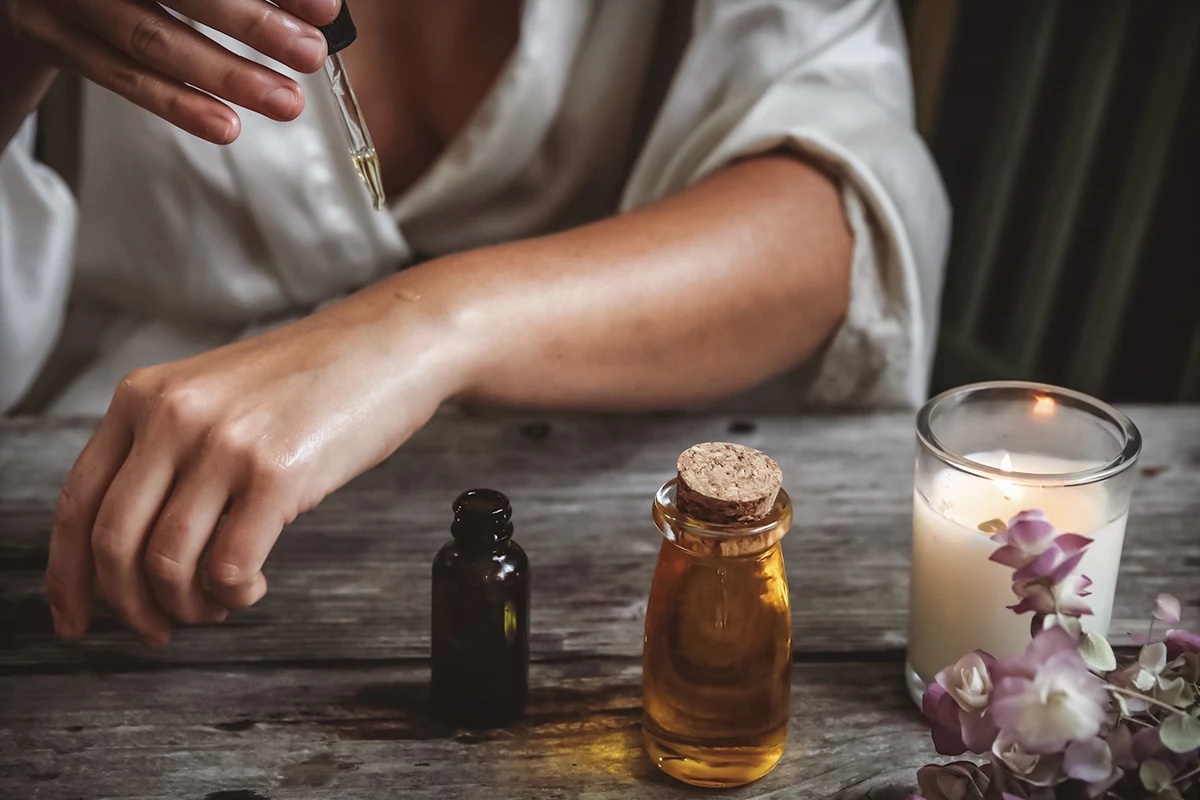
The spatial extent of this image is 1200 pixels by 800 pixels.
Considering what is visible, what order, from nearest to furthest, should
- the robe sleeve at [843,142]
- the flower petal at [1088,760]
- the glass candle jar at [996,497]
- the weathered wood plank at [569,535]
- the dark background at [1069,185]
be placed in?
the flower petal at [1088,760], the glass candle jar at [996,497], the weathered wood plank at [569,535], the robe sleeve at [843,142], the dark background at [1069,185]

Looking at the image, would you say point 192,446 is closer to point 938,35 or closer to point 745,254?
point 745,254

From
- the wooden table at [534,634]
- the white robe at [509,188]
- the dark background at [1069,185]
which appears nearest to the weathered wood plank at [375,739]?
the wooden table at [534,634]

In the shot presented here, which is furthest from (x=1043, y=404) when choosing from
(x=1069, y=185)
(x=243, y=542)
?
(x=1069, y=185)

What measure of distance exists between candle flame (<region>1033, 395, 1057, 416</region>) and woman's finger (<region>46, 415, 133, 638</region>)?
19.6 inches

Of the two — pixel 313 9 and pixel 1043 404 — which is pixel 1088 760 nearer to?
pixel 1043 404

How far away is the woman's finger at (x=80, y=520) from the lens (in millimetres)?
584

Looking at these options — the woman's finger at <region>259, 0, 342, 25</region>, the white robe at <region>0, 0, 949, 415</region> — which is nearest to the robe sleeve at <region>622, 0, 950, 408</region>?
the white robe at <region>0, 0, 949, 415</region>

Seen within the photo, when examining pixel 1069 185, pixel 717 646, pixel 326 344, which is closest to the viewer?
pixel 717 646

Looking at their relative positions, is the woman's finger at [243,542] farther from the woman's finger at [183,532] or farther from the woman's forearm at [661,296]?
the woman's forearm at [661,296]

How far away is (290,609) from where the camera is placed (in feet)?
2.18

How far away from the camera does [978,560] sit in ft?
1.74

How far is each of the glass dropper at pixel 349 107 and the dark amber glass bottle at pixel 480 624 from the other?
0.19 metres

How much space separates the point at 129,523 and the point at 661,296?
0.38 metres

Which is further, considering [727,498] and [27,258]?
[27,258]
